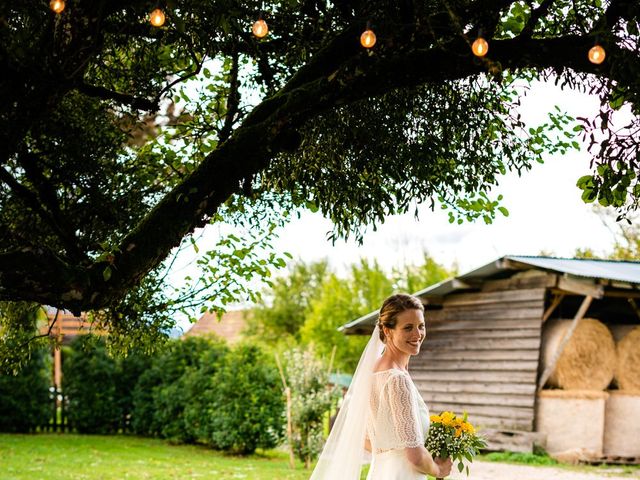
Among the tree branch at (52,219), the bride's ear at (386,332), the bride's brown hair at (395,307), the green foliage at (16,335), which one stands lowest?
the green foliage at (16,335)

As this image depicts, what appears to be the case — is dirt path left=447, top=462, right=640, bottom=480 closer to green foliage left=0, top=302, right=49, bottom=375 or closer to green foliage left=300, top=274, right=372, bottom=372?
green foliage left=0, top=302, right=49, bottom=375

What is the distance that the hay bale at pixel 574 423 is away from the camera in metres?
15.4

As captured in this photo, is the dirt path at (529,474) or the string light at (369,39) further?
the dirt path at (529,474)

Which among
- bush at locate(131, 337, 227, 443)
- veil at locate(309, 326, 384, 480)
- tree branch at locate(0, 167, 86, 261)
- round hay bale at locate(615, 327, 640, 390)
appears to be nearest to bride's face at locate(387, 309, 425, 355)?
veil at locate(309, 326, 384, 480)

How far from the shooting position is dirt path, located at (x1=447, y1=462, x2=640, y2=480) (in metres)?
12.6

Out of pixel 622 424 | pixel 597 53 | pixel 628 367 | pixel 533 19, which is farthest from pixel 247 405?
pixel 597 53

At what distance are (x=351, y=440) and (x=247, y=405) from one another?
12.0 meters

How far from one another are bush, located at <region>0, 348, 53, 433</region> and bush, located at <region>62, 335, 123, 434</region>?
55 centimetres

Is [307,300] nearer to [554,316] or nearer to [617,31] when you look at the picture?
[554,316]

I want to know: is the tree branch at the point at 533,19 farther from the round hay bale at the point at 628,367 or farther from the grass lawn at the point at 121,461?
the round hay bale at the point at 628,367

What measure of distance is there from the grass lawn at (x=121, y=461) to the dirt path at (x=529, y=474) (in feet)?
8.91

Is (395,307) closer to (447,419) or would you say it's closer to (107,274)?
(447,419)

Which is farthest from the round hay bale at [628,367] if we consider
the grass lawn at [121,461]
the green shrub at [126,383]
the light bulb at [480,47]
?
the light bulb at [480,47]

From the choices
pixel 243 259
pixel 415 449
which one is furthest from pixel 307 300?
pixel 415 449
